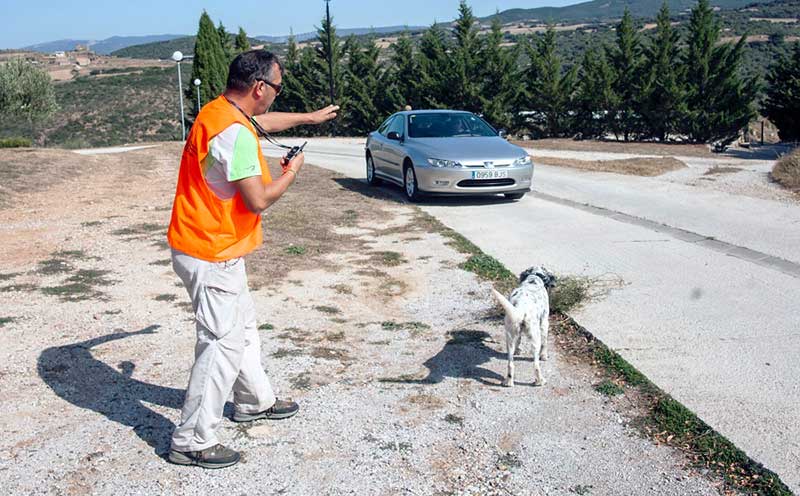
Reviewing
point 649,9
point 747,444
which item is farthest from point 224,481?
point 649,9

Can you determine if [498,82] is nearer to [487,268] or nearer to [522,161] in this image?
[522,161]

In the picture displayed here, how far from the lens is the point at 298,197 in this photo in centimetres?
1323

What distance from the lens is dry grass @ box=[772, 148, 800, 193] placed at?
1387 cm

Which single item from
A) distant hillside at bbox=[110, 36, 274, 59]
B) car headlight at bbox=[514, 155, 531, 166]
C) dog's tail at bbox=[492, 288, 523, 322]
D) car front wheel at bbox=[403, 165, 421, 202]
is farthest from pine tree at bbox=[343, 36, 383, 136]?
distant hillside at bbox=[110, 36, 274, 59]

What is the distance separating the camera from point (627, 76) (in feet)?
116

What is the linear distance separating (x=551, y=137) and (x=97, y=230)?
97.9 feet

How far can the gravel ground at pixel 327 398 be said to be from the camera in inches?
140

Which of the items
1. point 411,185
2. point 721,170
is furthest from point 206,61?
point 411,185

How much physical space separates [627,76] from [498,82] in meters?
6.69

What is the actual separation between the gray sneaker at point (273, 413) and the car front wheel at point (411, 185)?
8553 millimetres

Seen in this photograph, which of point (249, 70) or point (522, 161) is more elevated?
point (249, 70)

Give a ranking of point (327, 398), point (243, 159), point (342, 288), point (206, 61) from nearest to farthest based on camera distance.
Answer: point (243, 159) < point (327, 398) < point (342, 288) < point (206, 61)

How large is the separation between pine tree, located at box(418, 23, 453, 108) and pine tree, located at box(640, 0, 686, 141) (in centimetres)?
1006

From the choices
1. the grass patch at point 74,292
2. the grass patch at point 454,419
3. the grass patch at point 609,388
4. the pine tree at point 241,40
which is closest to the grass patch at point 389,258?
the grass patch at point 74,292
